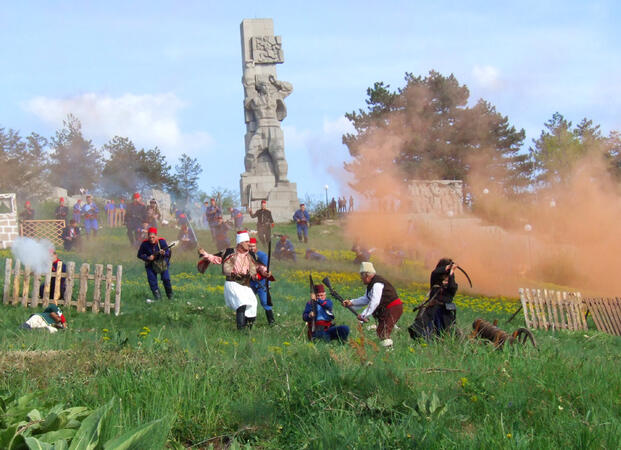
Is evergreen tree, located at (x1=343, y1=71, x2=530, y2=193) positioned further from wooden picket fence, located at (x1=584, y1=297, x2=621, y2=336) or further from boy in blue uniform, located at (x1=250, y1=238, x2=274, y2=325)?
boy in blue uniform, located at (x1=250, y1=238, x2=274, y2=325)

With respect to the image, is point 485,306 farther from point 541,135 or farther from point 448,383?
Result: point 541,135

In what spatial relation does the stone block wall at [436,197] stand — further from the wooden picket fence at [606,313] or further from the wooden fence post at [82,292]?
the wooden fence post at [82,292]

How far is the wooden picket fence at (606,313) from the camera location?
1677 centimetres

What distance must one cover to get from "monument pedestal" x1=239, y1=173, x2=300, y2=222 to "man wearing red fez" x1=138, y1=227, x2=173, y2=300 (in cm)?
2591

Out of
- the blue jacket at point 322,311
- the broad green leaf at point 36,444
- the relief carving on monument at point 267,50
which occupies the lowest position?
the broad green leaf at point 36,444

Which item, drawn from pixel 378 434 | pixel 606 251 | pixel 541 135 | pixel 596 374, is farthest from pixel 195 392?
pixel 541 135

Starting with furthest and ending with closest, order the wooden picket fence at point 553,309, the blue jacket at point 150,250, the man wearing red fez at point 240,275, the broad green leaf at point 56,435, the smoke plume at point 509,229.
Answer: the smoke plume at point 509,229
the wooden picket fence at point 553,309
the blue jacket at point 150,250
the man wearing red fez at point 240,275
the broad green leaf at point 56,435

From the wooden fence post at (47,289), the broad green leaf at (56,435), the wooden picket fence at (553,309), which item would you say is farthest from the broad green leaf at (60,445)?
the wooden picket fence at (553,309)

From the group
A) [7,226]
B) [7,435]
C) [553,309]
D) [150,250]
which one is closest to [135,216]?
[7,226]

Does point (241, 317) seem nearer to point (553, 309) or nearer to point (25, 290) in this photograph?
point (25, 290)

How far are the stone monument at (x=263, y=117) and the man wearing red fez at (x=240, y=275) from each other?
100 feet

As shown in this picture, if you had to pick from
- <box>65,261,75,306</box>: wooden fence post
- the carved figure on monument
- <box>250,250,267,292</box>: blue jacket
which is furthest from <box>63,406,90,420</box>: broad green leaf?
the carved figure on monument

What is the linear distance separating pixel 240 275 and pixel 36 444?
766 cm

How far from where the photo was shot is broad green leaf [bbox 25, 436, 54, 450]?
436cm
